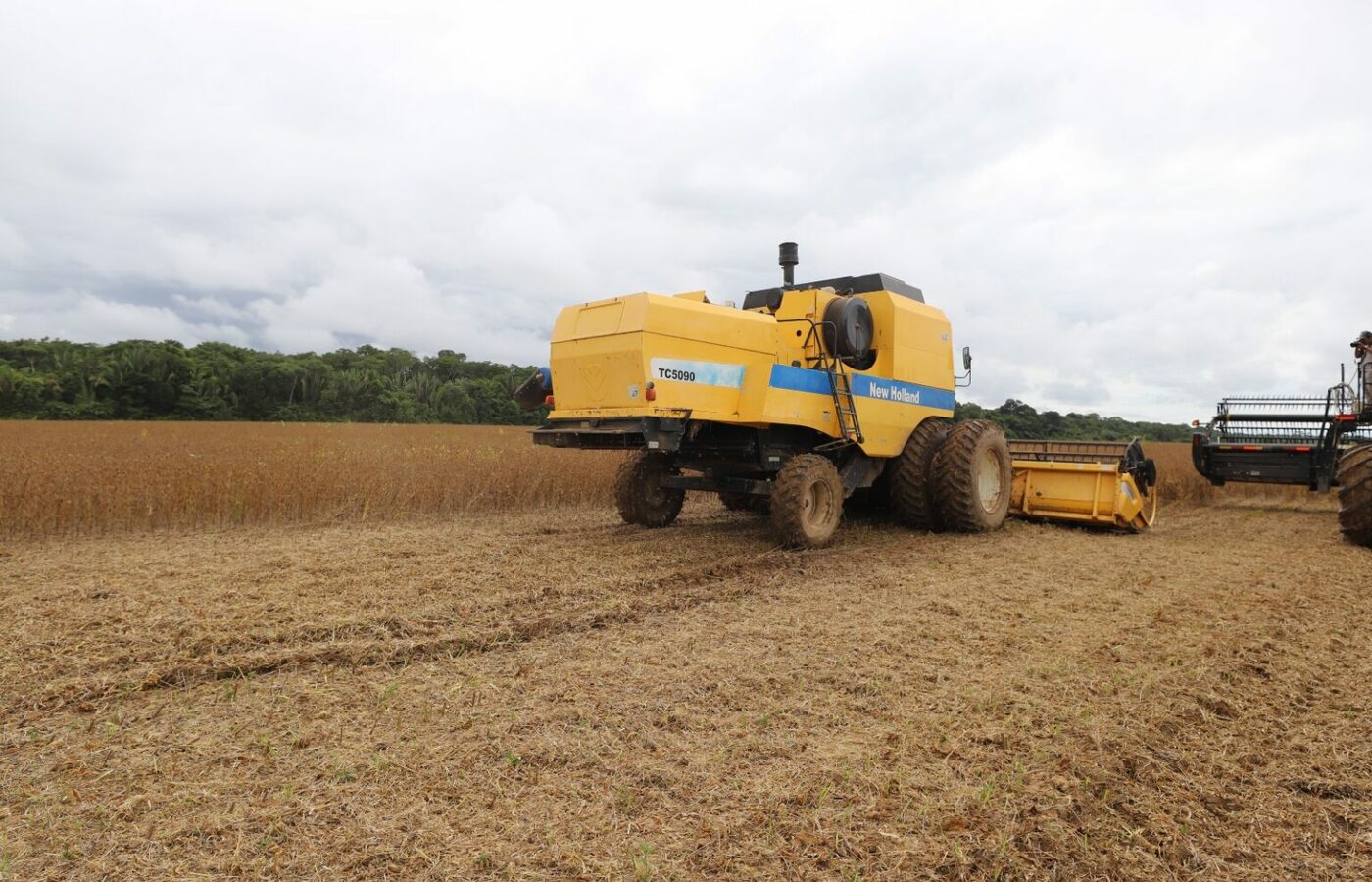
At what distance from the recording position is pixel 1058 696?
11.8 feet

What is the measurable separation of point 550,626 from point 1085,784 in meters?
2.91

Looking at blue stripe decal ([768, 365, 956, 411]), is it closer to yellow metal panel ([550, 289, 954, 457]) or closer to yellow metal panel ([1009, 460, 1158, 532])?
yellow metal panel ([550, 289, 954, 457])

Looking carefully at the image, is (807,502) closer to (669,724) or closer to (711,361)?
(711,361)

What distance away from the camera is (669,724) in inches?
129

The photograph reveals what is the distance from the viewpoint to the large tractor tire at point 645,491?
8.55 m

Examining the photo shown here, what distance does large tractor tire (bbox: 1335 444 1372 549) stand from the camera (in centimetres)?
816

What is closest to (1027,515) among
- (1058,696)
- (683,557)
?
(683,557)

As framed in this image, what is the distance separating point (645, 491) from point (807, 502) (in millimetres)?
2024

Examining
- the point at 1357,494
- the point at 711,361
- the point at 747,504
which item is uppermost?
the point at 711,361

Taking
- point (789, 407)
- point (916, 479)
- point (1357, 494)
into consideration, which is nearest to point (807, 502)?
point (789, 407)

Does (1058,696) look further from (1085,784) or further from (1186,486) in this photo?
(1186,486)

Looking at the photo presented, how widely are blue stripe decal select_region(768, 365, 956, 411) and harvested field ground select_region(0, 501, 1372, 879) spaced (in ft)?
6.63

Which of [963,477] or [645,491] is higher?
[963,477]

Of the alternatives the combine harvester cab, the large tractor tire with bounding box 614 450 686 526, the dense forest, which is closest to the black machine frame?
the combine harvester cab
